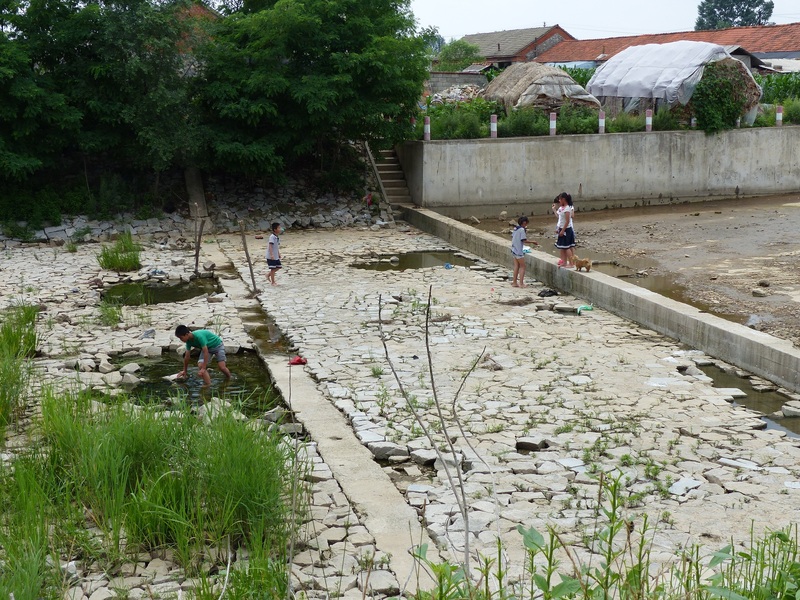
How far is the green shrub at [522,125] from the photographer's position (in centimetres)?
2338

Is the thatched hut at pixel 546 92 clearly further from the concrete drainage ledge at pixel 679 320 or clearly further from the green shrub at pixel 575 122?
the concrete drainage ledge at pixel 679 320

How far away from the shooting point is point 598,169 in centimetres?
2361

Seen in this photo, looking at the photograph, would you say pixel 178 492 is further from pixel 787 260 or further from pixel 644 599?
pixel 787 260

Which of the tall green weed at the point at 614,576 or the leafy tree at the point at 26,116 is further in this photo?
the leafy tree at the point at 26,116

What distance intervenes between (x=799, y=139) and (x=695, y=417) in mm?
19751

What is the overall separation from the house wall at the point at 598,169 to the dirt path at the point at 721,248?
26.5 inches

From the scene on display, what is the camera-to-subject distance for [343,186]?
2262cm

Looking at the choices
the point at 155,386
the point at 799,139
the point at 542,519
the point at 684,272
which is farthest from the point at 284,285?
the point at 799,139

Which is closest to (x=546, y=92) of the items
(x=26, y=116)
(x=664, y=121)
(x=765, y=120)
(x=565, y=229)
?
(x=664, y=121)

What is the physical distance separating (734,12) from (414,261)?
75.2 m

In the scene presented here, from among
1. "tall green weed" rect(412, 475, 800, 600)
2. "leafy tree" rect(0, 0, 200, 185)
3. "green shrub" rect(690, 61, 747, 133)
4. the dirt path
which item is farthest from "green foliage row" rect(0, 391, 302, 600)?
"green shrub" rect(690, 61, 747, 133)

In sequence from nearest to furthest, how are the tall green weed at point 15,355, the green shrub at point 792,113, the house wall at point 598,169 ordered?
the tall green weed at point 15,355
the house wall at point 598,169
the green shrub at point 792,113

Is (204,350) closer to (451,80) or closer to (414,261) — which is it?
(414,261)

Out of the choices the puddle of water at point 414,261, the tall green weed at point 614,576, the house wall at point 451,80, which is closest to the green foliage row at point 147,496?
the tall green weed at point 614,576
